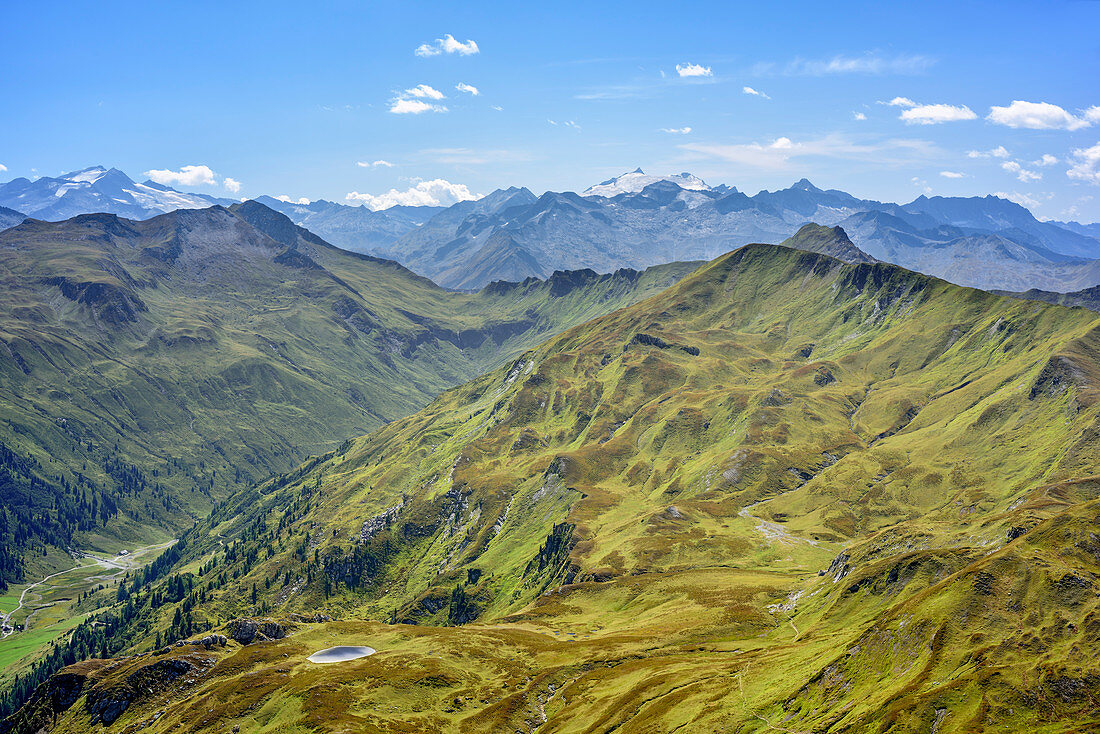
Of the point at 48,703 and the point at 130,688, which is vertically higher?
the point at 130,688

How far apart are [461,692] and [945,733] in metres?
105

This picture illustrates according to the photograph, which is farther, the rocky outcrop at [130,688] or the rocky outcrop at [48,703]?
the rocky outcrop at [48,703]

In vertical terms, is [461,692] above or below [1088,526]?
below

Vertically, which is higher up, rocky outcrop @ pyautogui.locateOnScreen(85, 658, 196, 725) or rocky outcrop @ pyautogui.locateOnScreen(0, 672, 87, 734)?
rocky outcrop @ pyautogui.locateOnScreen(85, 658, 196, 725)

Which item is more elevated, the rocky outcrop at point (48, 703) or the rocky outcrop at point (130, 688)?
the rocky outcrop at point (130, 688)

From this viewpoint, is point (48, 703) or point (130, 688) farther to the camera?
point (48, 703)

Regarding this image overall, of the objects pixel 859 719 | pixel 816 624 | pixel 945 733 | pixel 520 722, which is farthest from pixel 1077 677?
pixel 520 722

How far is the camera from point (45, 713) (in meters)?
179

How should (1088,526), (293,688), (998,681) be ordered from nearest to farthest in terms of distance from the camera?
(998,681) → (1088,526) → (293,688)

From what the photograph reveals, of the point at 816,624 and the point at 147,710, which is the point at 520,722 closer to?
the point at 816,624

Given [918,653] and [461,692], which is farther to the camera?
[461,692]

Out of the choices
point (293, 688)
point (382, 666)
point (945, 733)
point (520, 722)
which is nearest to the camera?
point (945, 733)

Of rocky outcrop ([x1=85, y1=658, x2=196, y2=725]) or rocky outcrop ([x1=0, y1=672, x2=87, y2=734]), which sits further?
rocky outcrop ([x1=0, y1=672, x2=87, y2=734])

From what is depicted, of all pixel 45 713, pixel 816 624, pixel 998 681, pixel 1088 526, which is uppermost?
pixel 1088 526
